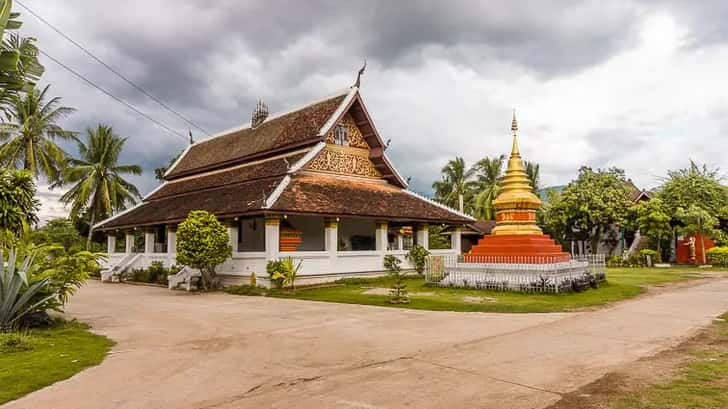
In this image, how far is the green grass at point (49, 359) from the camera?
16.9 feet

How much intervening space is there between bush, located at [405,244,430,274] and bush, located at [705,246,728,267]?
739 inches

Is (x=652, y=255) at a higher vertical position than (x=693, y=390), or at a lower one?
higher

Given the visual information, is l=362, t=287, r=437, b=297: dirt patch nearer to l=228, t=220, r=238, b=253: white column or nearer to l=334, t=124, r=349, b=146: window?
l=228, t=220, r=238, b=253: white column

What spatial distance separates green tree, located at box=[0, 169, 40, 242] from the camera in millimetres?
Result: 9438

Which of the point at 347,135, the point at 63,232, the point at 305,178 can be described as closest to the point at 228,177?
the point at 305,178

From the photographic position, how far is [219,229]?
1625 cm

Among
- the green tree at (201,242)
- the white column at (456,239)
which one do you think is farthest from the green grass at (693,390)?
the white column at (456,239)

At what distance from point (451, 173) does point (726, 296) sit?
3263 centimetres

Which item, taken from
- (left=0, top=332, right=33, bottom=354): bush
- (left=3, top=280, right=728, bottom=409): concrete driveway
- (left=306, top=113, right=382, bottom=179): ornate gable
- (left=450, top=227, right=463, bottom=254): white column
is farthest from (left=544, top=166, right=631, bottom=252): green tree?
(left=0, top=332, right=33, bottom=354): bush

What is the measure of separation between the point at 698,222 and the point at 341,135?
70.7ft

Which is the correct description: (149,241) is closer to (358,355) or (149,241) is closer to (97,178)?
(97,178)

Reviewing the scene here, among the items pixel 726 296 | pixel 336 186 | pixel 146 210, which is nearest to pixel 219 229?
pixel 336 186

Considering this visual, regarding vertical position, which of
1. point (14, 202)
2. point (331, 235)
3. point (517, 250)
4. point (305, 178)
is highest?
point (305, 178)

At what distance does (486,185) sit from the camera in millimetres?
43438
